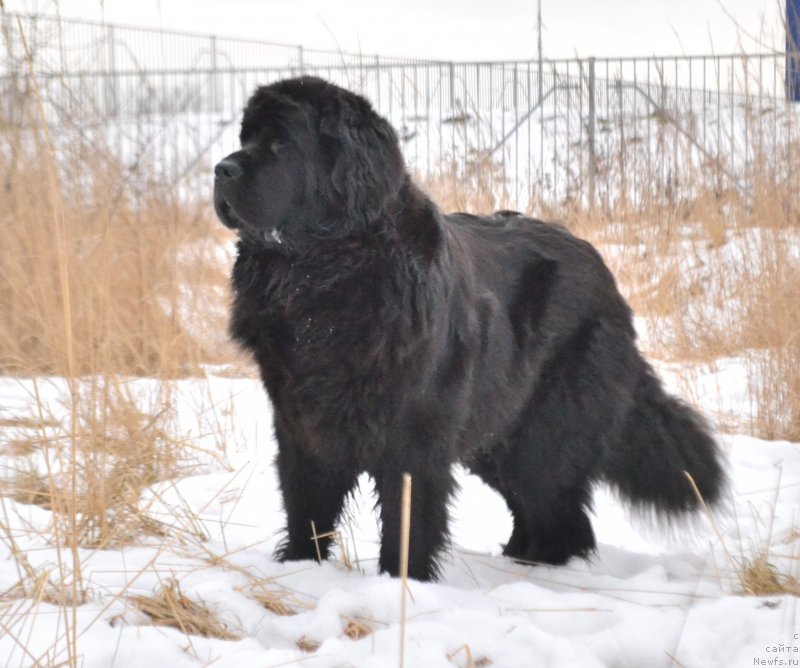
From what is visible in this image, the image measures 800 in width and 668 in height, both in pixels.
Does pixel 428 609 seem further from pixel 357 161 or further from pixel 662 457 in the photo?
pixel 662 457

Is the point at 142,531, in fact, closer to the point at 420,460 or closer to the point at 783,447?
the point at 420,460

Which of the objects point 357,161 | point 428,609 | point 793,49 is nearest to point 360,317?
point 357,161

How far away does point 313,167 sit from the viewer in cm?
231

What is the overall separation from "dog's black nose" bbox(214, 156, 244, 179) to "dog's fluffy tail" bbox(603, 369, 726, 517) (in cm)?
145

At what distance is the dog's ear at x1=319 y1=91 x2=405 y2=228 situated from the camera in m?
2.26

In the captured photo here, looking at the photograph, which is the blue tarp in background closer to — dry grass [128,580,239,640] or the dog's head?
the dog's head

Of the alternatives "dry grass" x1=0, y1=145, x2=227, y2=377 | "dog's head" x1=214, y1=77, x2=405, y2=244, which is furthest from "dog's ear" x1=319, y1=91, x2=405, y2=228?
"dry grass" x1=0, y1=145, x2=227, y2=377

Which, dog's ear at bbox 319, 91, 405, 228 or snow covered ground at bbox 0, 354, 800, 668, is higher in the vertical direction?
dog's ear at bbox 319, 91, 405, 228

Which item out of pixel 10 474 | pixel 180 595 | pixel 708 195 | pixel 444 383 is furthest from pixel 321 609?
pixel 708 195

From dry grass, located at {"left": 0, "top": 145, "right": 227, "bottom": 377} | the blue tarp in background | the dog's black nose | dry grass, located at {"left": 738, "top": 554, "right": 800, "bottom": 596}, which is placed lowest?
dry grass, located at {"left": 738, "top": 554, "right": 800, "bottom": 596}

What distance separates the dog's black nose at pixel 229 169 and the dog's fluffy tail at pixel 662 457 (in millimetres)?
1446

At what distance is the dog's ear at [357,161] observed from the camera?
2262mm

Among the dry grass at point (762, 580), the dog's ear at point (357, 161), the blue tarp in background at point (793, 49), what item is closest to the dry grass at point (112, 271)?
the dog's ear at point (357, 161)

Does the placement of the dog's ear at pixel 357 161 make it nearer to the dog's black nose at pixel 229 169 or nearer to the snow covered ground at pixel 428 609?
the dog's black nose at pixel 229 169
